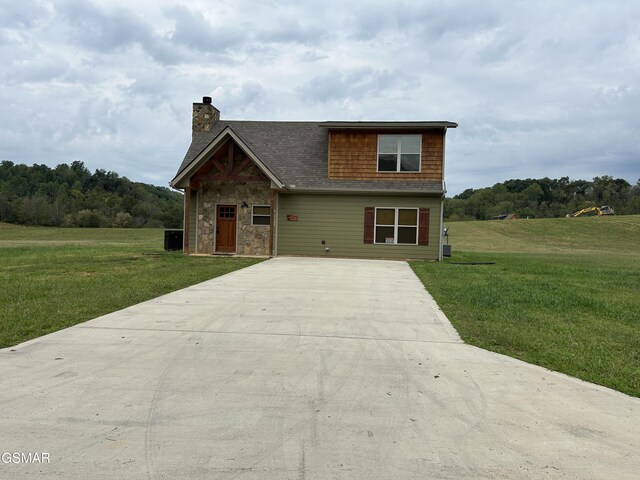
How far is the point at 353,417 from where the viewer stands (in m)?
3.47

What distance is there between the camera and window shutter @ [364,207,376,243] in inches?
706

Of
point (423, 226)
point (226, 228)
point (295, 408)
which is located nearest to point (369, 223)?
point (423, 226)

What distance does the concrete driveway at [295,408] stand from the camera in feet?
9.25

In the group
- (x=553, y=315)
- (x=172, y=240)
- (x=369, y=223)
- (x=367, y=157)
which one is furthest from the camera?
(x=172, y=240)

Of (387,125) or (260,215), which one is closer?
(387,125)

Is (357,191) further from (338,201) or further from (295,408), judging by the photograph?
(295,408)

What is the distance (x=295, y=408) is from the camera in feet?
11.8

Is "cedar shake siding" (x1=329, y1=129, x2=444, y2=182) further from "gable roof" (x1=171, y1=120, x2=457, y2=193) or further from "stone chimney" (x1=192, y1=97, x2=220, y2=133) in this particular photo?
"stone chimney" (x1=192, y1=97, x2=220, y2=133)

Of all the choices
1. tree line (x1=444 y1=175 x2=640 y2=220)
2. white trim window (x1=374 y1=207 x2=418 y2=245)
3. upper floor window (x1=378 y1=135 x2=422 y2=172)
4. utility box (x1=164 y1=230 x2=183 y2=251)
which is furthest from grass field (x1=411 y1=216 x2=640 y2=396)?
tree line (x1=444 y1=175 x2=640 y2=220)

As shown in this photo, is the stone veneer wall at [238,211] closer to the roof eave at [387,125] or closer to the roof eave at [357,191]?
the roof eave at [357,191]

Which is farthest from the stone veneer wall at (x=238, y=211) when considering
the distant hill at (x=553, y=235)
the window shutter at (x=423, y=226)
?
the distant hill at (x=553, y=235)

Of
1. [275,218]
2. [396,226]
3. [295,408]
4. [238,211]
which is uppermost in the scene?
[238,211]

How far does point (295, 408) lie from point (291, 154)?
Answer: 1694 centimetres

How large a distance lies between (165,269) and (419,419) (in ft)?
35.1
